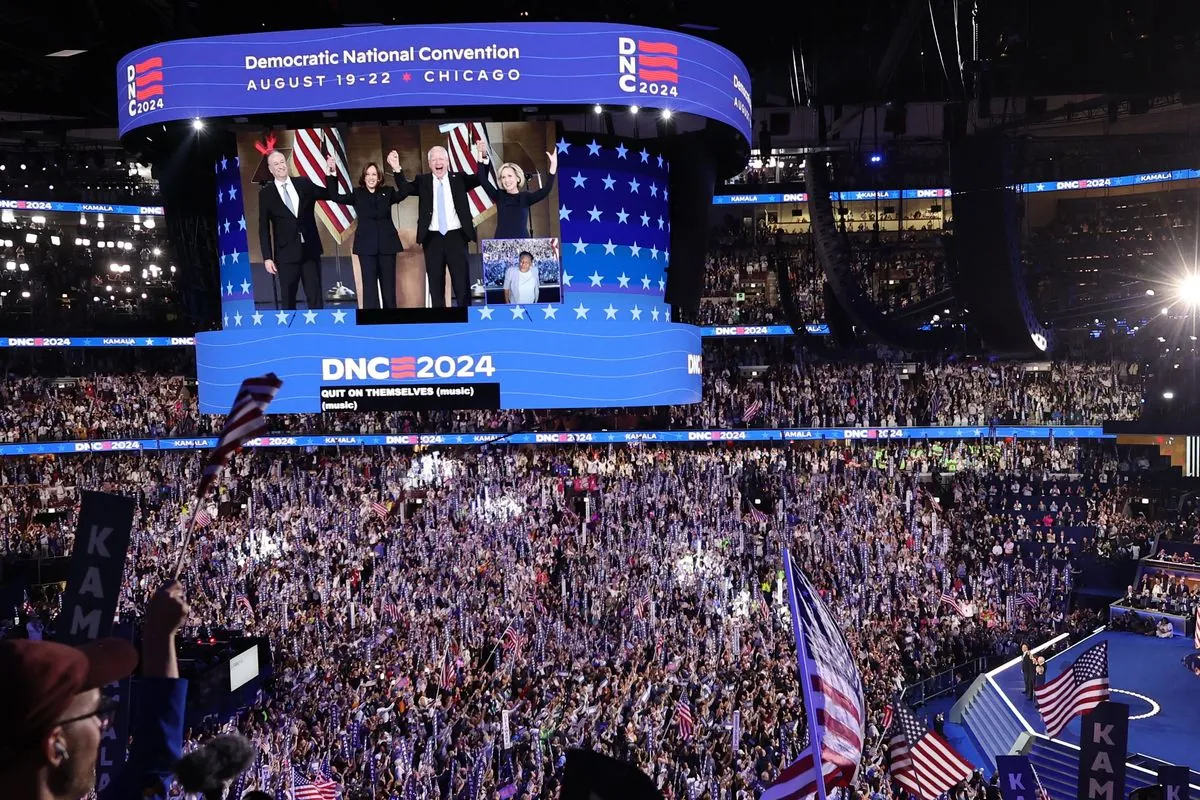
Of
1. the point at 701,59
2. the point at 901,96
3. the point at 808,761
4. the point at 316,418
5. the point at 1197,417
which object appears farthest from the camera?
the point at 316,418

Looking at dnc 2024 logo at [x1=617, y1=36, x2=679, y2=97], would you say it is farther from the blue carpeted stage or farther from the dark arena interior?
the blue carpeted stage

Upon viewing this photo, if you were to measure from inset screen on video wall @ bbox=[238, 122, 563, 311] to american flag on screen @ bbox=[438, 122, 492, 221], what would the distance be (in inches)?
0.8

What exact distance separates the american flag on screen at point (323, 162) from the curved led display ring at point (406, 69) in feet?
2.56

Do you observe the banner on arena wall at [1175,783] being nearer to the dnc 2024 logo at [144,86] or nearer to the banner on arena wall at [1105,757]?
the banner on arena wall at [1105,757]

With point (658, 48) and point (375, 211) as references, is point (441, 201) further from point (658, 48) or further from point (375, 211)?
point (658, 48)

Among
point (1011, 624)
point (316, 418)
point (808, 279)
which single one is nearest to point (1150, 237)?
point (808, 279)

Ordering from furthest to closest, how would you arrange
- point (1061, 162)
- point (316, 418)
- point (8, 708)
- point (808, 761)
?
point (1061, 162) → point (316, 418) → point (808, 761) → point (8, 708)

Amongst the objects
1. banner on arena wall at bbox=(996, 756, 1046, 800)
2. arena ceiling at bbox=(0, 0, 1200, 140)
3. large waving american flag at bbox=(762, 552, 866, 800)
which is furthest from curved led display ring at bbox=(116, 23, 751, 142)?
large waving american flag at bbox=(762, 552, 866, 800)

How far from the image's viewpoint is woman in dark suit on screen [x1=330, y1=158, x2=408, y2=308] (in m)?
20.0

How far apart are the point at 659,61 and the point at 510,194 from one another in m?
4.09

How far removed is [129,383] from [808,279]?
24.9m

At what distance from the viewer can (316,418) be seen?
3212 centimetres

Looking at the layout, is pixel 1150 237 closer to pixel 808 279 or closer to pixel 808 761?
pixel 808 279

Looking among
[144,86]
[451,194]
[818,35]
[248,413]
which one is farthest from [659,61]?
[248,413]
